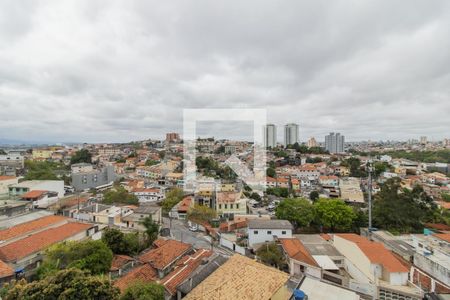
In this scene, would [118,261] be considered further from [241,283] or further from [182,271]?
[241,283]

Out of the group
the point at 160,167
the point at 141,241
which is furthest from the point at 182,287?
the point at 160,167

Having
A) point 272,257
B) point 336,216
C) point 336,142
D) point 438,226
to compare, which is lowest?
point 438,226

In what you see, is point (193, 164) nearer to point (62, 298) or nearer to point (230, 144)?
point (230, 144)

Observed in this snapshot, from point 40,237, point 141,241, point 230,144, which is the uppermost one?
point 230,144

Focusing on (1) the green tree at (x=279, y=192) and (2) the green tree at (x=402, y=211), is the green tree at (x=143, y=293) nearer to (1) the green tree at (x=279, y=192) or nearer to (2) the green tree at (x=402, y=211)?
(2) the green tree at (x=402, y=211)

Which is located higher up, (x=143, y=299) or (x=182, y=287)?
(x=143, y=299)

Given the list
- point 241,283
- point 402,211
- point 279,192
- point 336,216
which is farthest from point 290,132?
point 241,283
